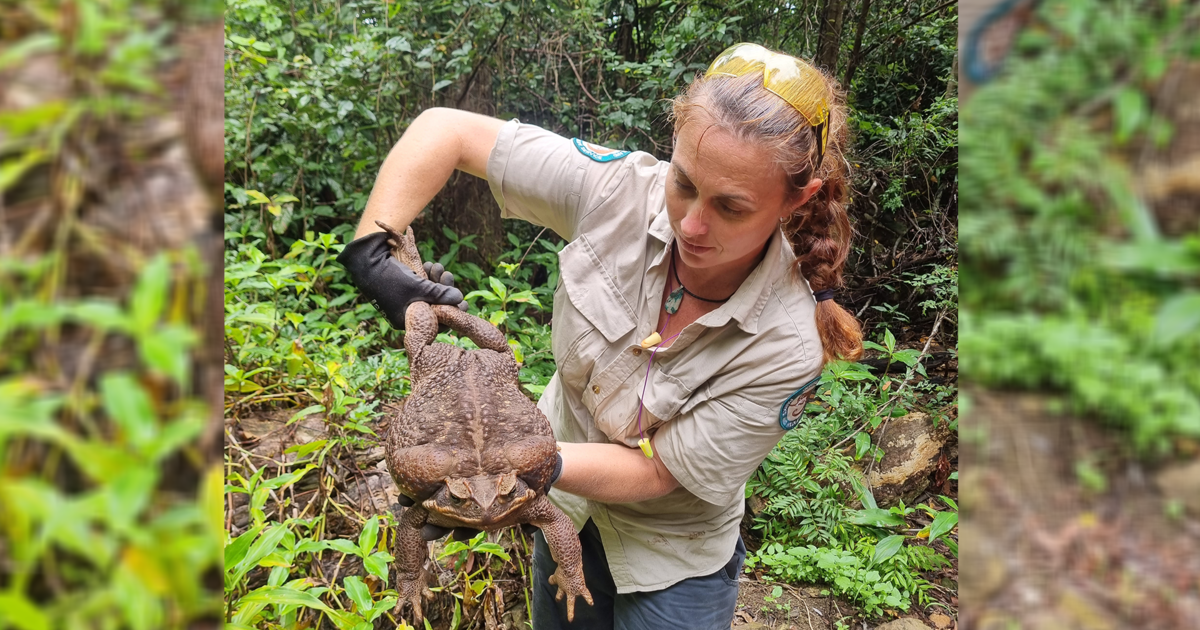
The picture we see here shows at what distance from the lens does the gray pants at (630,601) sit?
2.36m

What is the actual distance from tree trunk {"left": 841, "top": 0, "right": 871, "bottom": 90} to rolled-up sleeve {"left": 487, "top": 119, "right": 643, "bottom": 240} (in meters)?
3.53

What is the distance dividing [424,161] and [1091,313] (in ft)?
6.32

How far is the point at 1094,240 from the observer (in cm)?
48

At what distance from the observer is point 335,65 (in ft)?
15.6

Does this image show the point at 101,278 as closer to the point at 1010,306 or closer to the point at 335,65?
the point at 1010,306

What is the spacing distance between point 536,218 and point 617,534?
3.79ft

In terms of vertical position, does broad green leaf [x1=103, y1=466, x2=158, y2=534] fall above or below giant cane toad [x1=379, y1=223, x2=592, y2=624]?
above

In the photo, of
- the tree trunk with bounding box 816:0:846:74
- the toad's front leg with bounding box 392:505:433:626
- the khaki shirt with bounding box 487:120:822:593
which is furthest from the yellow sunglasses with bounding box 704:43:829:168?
the tree trunk with bounding box 816:0:846:74

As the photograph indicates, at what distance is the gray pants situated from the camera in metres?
2.36

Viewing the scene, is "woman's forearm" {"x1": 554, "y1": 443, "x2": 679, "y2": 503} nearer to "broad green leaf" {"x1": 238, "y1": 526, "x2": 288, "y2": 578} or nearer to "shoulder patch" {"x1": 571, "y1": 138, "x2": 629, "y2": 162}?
"broad green leaf" {"x1": 238, "y1": 526, "x2": 288, "y2": 578}

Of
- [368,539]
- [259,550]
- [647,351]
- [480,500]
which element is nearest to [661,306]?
[647,351]

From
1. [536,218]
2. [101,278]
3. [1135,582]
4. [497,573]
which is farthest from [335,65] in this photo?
[1135,582]

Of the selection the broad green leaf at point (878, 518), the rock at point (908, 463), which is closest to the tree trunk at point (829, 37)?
the rock at point (908, 463)

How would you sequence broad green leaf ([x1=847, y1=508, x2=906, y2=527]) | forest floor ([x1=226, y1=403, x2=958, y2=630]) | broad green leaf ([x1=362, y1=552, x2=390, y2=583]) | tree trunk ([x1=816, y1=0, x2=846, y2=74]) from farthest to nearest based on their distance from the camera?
tree trunk ([x1=816, y1=0, x2=846, y2=74]), broad green leaf ([x1=847, y1=508, x2=906, y2=527]), forest floor ([x1=226, y1=403, x2=958, y2=630]), broad green leaf ([x1=362, y1=552, x2=390, y2=583])
